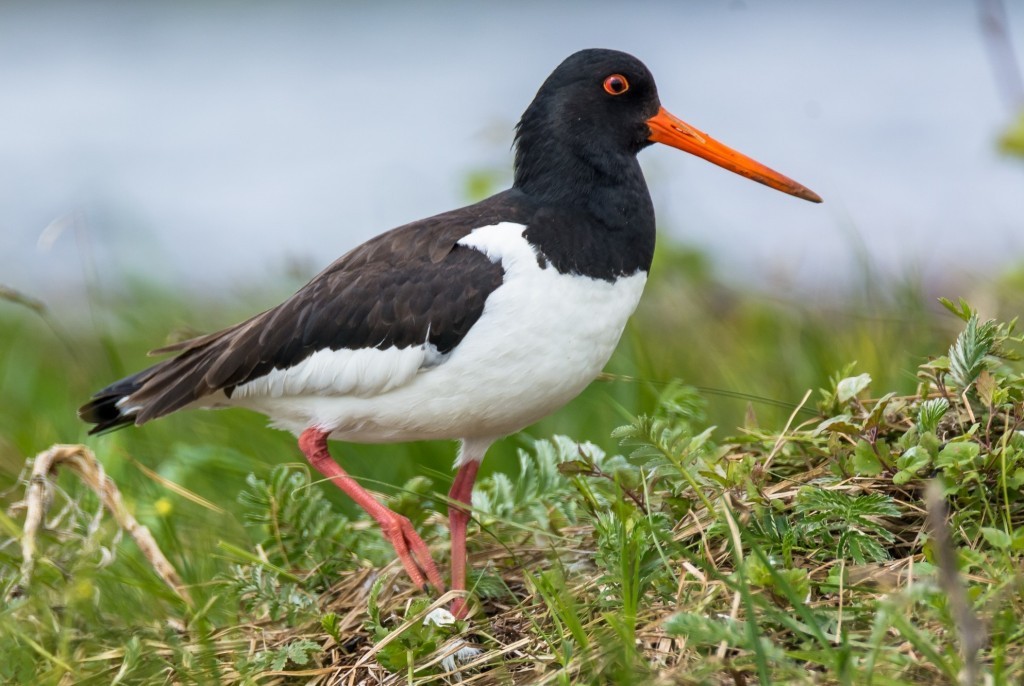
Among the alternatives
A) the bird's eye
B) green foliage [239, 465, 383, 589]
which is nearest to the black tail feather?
green foliage [239, 465, 383, 589]

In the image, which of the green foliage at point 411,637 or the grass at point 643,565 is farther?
the green foliage at point 411,637

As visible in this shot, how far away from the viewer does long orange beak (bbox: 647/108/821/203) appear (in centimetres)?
476

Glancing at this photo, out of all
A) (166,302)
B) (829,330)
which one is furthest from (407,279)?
(166,302)

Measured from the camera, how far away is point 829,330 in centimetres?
641

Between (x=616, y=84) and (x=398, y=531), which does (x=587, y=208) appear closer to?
(x=616, y=84)

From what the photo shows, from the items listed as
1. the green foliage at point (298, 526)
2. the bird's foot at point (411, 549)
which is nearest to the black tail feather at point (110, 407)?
the green foliage at point (298, 526)

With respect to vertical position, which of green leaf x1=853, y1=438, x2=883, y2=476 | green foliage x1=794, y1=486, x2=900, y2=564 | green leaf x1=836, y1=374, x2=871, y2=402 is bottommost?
green foliage x1=794, y1=486, x2=900, y2=564

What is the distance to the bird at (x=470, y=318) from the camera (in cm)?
414

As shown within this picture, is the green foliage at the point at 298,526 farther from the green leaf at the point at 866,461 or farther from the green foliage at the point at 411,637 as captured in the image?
the green leaf at the point at 866,461

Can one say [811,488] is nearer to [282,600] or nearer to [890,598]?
[890,598]

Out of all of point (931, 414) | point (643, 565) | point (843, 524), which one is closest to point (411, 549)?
point (643, 565)

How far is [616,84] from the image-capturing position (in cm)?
471

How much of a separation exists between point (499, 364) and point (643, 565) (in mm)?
974

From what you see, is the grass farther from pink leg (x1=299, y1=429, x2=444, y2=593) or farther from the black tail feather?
the black tail feather
